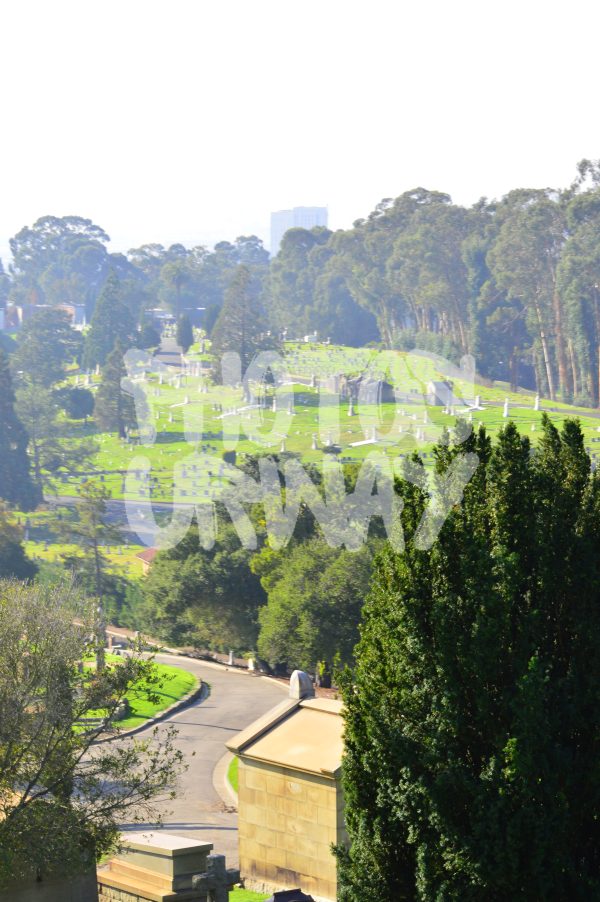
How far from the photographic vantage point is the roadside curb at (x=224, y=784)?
23.5 metres

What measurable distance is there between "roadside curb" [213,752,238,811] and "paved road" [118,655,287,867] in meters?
0.10

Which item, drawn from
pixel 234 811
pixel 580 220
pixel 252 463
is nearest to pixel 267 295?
pixel 580 220

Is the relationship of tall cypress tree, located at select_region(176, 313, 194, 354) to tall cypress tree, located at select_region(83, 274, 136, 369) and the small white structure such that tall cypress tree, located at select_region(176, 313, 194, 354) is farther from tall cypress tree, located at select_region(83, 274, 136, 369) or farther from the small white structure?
the small white structure

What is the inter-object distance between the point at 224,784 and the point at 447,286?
289ft

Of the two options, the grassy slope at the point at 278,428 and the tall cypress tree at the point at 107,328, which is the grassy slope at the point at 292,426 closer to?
the grassy slope at the point at 278,428

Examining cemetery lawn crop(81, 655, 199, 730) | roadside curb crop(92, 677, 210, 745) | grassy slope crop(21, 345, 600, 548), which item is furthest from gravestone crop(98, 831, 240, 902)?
grassy slope crop(21, 345, 600, 548)

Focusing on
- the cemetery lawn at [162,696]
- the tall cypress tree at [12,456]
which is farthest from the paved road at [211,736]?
the tall cypress tree at [12,456]

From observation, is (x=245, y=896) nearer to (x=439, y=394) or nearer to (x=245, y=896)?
(x=245, y=896)

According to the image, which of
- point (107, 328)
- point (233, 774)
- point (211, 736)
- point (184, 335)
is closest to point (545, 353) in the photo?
point (184, 335)

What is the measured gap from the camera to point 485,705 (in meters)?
10.7

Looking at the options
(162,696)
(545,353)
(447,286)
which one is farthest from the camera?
(447,286)

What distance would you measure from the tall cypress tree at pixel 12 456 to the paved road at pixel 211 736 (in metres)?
39.2

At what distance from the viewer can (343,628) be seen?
33562 mm

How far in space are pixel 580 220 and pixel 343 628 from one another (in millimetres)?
70159
